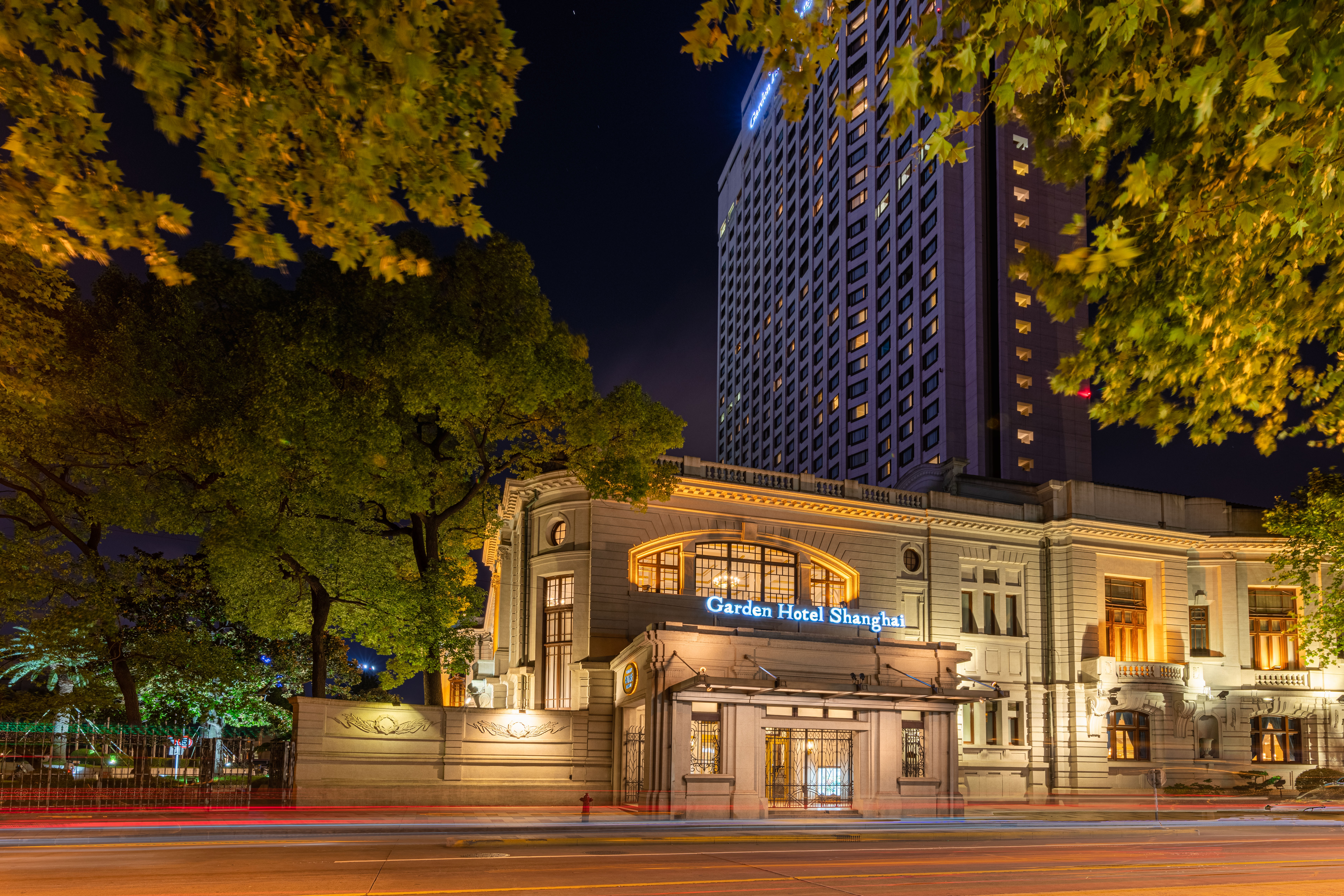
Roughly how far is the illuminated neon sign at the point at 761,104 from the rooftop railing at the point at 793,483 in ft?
319

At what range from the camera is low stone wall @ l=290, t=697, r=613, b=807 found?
84.1 ft

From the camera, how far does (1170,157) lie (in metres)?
7.90

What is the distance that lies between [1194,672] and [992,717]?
385 inches

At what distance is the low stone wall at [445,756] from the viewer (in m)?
25.6

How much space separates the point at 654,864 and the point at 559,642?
1882cm

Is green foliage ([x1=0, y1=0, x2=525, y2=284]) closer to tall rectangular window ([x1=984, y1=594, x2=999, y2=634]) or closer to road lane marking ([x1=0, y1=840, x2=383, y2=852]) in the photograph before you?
road lane marking ([x1=0, y1=840, x2=383, y2=852])

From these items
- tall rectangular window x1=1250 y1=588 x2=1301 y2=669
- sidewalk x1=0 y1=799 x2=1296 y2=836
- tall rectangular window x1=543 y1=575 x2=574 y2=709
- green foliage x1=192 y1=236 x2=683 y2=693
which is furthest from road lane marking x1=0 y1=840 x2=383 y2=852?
tall rectangular window x1=1250 y1=588 x2=1301 y2=669

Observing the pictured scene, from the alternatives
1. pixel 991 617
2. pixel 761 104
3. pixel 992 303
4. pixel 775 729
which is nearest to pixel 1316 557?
pixel 991 617

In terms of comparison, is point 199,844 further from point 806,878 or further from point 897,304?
point 897,304

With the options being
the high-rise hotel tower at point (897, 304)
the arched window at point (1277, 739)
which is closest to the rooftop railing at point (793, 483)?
the high-rise hotel tower at point (897, 304)

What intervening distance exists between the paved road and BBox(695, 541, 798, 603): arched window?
1318 cm

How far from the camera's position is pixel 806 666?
30.8 m

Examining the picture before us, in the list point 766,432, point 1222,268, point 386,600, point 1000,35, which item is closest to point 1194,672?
point 386,600

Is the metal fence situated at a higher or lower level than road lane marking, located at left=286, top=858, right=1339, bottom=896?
lower
